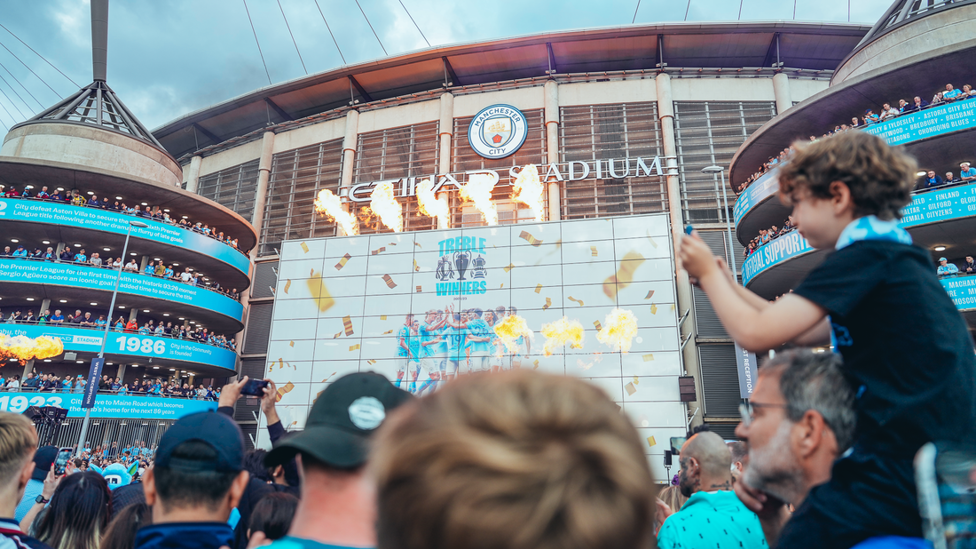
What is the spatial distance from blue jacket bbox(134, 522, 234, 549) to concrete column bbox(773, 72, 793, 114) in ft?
119

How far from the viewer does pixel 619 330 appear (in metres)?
25.0

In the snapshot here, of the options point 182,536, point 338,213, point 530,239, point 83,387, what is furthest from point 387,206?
point 182,536

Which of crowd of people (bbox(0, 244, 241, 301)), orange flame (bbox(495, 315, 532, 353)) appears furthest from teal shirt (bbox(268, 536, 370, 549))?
crowd of people (bbox(0, 244, 241, 301))

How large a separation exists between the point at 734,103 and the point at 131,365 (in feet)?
133

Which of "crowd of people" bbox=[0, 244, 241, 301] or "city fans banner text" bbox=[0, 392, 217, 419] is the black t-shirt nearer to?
"city fans banner text" bbox=[0, 392, 217, 419]

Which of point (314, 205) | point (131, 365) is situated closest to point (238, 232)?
point (314, 205)

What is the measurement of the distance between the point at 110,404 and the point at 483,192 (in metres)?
22.9

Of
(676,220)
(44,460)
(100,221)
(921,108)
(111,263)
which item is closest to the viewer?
(44,460)

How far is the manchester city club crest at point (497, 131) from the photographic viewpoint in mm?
33188

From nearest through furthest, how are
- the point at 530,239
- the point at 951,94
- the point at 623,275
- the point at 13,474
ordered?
the point at 13,474 → the point at 951,94 → the point at 623,275 → the point at 530,239

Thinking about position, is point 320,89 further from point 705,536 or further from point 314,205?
point 705,536

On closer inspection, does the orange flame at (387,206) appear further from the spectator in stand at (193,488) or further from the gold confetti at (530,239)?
the spectator in stand at (193,488)

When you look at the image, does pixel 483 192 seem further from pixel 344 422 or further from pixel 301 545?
pixel 301 545

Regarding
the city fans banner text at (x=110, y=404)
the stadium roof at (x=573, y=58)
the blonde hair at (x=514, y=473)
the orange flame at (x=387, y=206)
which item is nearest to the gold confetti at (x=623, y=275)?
the orange flame at (x=387, y=206)
